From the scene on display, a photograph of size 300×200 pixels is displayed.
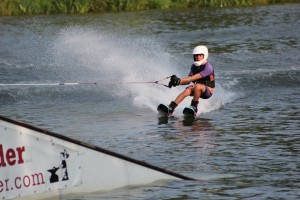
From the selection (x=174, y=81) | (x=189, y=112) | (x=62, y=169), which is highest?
(x=174, y=81)

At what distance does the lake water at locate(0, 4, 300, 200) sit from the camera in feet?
37.9

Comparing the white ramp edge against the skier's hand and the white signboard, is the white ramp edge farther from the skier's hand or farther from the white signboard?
the skier's hand

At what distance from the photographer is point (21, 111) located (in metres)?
17.3

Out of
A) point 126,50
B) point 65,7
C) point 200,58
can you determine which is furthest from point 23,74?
point 65,7

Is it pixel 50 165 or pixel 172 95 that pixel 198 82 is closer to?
pixel 172 95

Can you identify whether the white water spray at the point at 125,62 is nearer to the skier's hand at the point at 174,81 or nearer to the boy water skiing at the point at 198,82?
the boy water skiing at the point at 198,82

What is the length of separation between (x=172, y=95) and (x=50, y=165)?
9375 mm

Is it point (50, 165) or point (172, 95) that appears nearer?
point (50, 165)

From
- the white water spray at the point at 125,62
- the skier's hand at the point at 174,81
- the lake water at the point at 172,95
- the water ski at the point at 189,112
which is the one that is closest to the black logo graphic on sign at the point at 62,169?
the lake water at the point at 172,95

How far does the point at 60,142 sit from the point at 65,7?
108ft

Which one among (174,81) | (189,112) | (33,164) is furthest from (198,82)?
(33,164)

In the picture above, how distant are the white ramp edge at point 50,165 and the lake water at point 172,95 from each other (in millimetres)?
261

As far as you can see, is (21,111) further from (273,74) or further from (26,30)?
(26,30)

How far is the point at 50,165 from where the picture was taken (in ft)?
30.6
